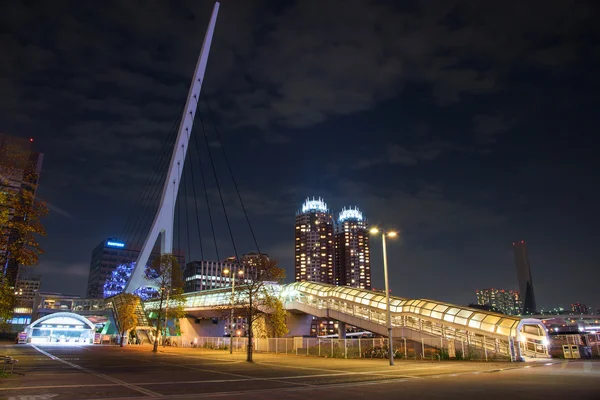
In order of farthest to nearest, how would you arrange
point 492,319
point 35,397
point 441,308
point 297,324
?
point 297,324
point 441,308
point 492,319
point 35,397

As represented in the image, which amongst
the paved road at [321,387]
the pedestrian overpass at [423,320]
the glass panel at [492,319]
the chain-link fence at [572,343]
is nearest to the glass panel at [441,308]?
the pedestrian overpass at [423,320]

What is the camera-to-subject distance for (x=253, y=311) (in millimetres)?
38031

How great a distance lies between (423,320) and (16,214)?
96.8 feet

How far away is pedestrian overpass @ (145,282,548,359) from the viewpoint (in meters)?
28.8

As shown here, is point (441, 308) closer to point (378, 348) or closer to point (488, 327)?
point (488, 327)

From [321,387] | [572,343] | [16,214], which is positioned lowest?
[321,387]

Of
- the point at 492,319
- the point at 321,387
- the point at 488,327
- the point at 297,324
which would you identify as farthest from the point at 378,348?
the point at 321,387

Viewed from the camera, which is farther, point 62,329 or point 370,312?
point 62,329

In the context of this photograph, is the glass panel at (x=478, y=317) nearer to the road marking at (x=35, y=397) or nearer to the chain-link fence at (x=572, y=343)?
the chain-link fence at (x=572, y=343)

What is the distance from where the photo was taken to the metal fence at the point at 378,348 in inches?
1107

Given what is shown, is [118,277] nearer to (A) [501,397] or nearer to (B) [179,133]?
(B) [179,133]

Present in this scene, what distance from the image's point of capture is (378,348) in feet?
106

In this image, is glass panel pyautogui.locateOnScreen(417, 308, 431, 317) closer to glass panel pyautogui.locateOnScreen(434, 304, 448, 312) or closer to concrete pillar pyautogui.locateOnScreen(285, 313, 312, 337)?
glass panel pyautogui.locateOnScreen(434, 304, 448, 312)

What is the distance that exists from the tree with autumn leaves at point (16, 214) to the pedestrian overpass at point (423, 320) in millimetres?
23553
